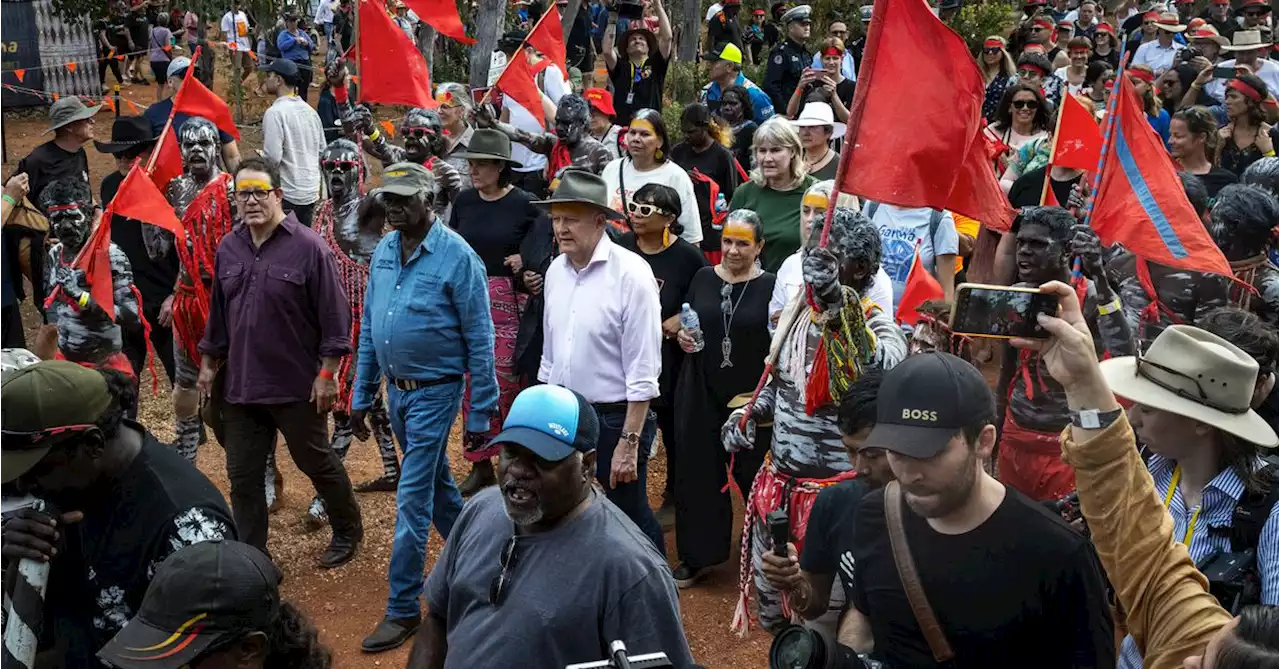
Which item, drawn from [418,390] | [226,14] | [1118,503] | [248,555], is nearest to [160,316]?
[418,390]

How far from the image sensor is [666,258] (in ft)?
23.6

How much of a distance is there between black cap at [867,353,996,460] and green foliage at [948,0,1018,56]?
16293mm

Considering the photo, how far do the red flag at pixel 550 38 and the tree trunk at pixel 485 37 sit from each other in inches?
163

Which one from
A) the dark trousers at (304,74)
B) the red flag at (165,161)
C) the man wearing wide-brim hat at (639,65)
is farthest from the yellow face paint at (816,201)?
the dark trousers at (304,74)

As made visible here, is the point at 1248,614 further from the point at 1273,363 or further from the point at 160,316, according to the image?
the point at 160,316

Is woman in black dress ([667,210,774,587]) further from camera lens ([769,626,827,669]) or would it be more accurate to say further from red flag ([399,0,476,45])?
red flag ([399,0,476,45])

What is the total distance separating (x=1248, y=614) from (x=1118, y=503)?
495 millimetres

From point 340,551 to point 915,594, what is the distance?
479cm

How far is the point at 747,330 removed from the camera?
664cm

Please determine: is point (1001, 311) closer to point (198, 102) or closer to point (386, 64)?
point (198, 102)

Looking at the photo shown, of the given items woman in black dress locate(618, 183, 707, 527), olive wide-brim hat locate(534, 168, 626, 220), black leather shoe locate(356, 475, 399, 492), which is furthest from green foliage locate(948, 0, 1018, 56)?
olive wide-brim hat locate(534, 168, 626, 220)

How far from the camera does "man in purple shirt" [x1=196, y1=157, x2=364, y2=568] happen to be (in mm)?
6500

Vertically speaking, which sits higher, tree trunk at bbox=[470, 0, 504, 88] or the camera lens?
the camera lens

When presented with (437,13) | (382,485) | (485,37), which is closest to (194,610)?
(382,485)
